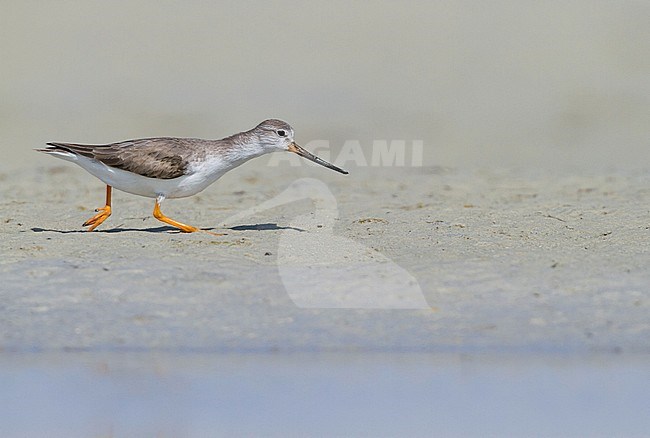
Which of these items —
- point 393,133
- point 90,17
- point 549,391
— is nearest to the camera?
point 549,391

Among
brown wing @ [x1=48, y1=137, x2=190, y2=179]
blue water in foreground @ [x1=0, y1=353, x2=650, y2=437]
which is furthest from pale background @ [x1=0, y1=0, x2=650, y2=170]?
blue water in foreground @ [x1=0, y1=353, x2=650, y2=437]

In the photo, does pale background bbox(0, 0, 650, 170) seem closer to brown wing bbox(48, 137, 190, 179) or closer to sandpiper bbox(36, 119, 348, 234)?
sandpiper bbox(36, 119, 348, 234)

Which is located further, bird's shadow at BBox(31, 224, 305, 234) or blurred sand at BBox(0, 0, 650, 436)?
bird's shadow at BBox(31, 224, 305, 234)

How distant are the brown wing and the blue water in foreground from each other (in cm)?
253

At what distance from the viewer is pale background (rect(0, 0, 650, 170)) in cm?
1627

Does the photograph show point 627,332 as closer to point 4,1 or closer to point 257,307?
point 257,307

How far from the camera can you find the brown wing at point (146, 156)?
348 inches

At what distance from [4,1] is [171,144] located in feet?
45.6

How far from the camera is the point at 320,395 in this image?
567 centimetres

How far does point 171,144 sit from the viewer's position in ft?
29.5

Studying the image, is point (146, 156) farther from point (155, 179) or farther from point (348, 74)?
point (348, 74)

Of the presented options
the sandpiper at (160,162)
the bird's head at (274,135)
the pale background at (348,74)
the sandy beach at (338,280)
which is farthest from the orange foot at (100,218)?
the pale background at (348,74)

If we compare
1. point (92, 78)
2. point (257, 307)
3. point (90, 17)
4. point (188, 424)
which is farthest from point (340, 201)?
point (90, 17)

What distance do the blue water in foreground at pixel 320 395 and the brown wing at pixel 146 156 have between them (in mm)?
2534
